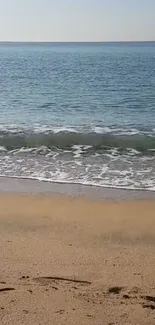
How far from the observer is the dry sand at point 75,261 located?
4.79 metres

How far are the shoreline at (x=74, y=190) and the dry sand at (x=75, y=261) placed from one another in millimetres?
338

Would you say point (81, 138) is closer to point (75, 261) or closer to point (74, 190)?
point (74, 190)

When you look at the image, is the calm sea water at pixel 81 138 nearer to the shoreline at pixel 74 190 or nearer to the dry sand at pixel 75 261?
the shoreline at pixel 74 190

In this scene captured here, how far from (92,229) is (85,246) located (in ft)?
2.33

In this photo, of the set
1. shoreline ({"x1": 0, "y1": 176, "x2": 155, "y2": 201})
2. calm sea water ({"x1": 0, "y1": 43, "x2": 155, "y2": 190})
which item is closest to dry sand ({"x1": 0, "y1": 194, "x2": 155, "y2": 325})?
shoreline ({"x1": 0, "y1": 176, "x2": 155, "y2": 201})

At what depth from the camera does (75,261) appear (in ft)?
19.8

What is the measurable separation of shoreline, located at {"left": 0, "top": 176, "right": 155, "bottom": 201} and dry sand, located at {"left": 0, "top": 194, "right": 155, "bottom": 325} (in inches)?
13.3

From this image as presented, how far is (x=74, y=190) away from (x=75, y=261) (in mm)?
3380

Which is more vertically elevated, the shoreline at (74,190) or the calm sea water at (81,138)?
the calm sea water at (81,138)

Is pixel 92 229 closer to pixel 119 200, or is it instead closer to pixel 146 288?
pixel 119 200

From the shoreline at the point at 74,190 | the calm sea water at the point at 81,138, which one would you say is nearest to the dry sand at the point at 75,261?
the shoreline at the point at 74,190

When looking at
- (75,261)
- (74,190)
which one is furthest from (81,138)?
(75,261)

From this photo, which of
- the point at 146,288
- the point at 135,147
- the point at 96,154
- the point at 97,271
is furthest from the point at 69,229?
the point at 135,147

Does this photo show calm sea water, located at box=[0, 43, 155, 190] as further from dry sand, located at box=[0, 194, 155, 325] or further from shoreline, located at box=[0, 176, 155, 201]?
dry sand, located at box=[0, 194, 155, 325]
